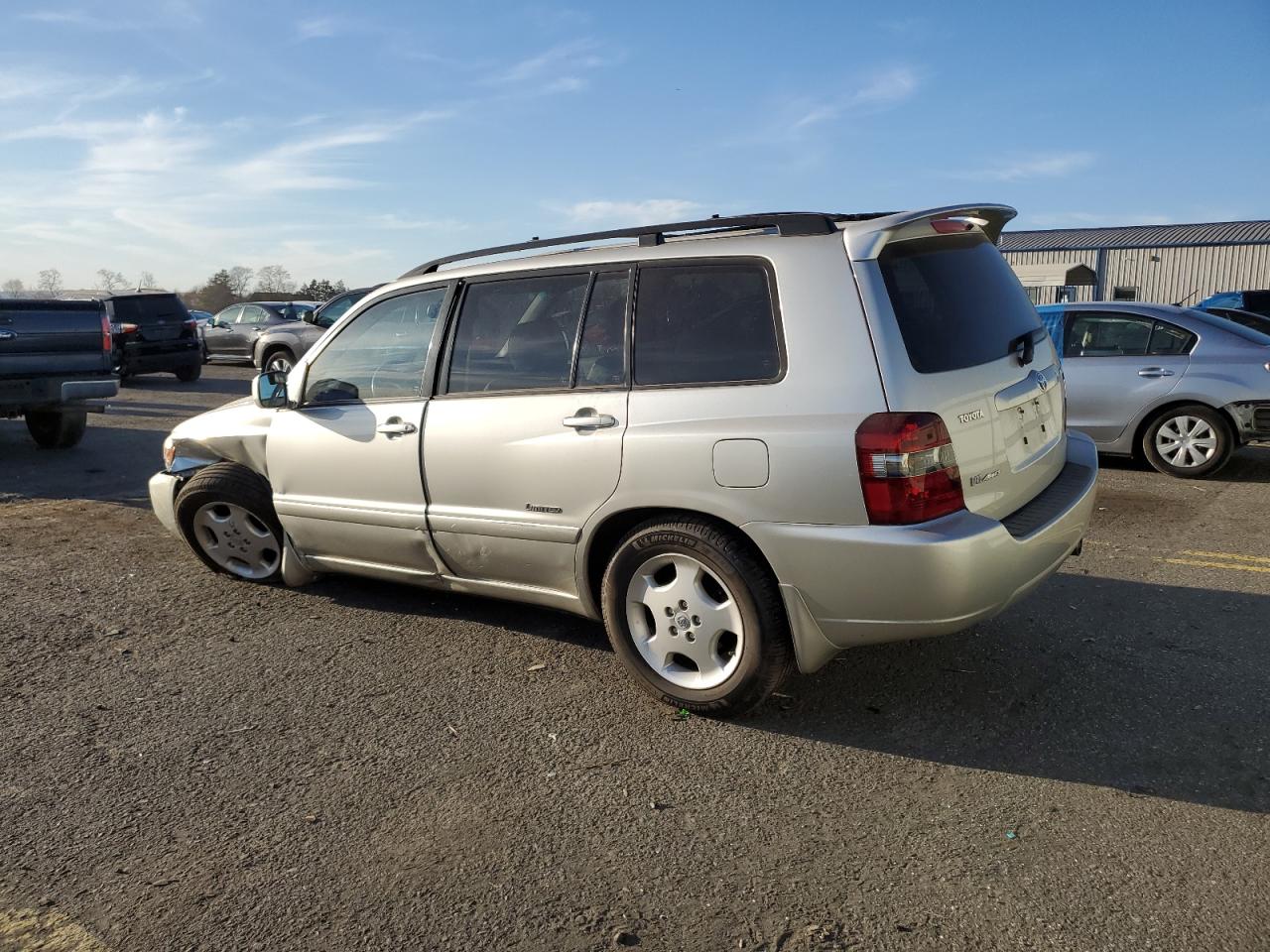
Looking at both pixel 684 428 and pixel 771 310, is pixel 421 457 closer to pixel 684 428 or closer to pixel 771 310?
pixel 684 428

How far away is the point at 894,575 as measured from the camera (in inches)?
132

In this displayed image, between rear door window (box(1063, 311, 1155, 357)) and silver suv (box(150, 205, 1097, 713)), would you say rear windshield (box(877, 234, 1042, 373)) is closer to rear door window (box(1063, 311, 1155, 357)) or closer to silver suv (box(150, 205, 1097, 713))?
silver suv (box(150, 205, 1097, 713))

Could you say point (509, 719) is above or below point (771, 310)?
below

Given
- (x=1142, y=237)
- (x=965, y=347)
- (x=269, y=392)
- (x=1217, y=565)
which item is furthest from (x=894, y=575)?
(x=1142, y=237)

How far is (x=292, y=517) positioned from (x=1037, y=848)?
3.70 meters

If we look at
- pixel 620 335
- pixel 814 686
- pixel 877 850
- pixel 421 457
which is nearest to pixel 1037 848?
pixel 877 850

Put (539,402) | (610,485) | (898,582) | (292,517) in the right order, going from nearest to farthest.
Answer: (898,582), (610,485), (539,402), (292,517)

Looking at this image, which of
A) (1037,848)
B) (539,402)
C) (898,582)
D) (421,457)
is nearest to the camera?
(1037,848)

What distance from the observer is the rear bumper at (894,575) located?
3.32 m

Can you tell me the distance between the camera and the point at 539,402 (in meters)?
4.15

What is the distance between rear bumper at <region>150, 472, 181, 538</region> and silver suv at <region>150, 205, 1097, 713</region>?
3.90ft

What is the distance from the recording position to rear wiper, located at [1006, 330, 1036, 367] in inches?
157

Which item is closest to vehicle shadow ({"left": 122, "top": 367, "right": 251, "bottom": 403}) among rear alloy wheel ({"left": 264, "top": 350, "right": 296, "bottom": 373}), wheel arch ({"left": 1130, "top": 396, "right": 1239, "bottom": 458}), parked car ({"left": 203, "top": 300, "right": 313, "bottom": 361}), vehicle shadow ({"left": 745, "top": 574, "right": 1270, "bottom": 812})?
rear alloy wheel ({"left": 264, "top": 350, "right": 296, "bottom": 373})

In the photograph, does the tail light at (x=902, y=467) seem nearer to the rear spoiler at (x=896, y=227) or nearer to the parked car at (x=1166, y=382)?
the rear spoiler at (x=896, y=227)
